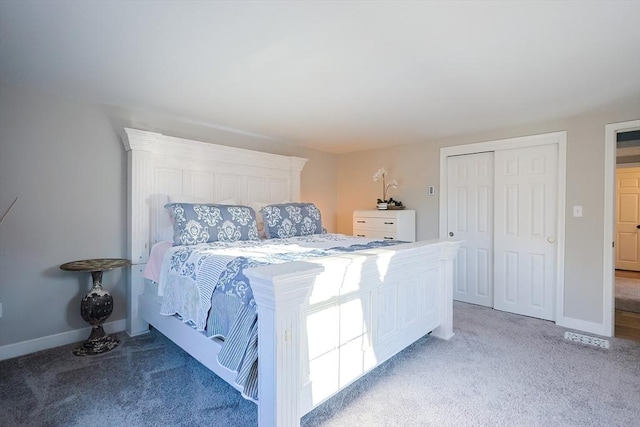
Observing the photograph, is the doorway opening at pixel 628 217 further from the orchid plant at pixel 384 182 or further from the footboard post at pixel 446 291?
the footboard post at pixel 446 291

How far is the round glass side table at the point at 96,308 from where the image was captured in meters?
2.49

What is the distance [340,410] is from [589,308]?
2.82 m

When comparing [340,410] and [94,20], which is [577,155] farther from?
[94,20]

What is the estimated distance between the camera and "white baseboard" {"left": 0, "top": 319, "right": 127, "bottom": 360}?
7.93 ft

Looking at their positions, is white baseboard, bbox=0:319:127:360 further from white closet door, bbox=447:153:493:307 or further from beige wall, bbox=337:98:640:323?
beige wall, bbox=337:98:640:323

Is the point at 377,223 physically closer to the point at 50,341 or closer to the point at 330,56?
the point at 330,56

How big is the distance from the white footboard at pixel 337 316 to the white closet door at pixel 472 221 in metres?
1.39

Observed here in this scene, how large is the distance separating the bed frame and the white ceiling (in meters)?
0.63

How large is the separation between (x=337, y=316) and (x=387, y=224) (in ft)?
8.53

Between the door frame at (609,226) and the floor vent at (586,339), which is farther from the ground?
the door frame at (609,226)

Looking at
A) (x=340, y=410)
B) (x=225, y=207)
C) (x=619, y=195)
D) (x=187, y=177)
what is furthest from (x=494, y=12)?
(x=619, y=195)

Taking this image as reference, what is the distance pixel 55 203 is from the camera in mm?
2604

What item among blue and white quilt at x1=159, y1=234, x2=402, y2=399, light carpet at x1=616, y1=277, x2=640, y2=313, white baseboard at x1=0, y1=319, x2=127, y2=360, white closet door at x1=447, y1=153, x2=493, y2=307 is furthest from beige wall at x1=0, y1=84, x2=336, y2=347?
light carpet at x1=616, y1=277, x2=640, y2=313

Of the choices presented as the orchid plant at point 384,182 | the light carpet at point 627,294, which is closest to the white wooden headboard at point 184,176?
the orchid plant at point 384,182
